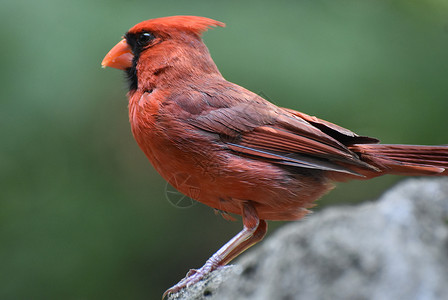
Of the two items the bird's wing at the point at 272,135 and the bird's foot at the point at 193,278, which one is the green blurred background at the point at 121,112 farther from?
the bird's foot at the point at 193,278

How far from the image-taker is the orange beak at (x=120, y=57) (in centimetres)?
262

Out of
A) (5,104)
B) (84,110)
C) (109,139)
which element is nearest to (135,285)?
(109,139)

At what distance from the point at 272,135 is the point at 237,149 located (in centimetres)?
17

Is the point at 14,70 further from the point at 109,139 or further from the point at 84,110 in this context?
the point at 109,139

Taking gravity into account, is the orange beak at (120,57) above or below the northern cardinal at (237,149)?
above

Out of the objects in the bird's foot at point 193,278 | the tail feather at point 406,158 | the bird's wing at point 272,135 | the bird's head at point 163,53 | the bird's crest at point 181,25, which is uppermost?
the bird's crest at point 181,25

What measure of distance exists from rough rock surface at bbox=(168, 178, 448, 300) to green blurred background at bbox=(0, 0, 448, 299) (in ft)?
6.41

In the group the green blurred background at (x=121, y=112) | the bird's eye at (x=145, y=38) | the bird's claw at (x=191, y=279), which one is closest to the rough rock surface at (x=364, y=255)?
the bird's claw at (x=191, y=279)

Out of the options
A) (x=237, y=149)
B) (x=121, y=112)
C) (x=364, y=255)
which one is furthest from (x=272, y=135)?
(x=121, y=112)

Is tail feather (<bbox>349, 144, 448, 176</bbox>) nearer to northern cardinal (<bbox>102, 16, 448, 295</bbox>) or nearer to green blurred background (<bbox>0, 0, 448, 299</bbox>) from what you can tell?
northern cardinal (<bbox>102, 16, 448, 295</bbox>)

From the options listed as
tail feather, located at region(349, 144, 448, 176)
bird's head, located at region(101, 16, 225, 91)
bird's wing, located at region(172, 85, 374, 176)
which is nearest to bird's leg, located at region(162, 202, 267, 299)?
bird's wing, located at region(172, 85, 374, 176)

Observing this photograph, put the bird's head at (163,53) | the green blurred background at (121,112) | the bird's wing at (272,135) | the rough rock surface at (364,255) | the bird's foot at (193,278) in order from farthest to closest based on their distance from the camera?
the green blurred background at (121,112), the bird's head at (163,53), the bird's wing at (272,135), the bird's foot at (193,278), the rough rock surface at (364,255)

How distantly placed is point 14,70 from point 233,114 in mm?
1696

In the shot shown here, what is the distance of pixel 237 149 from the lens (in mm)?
2314
